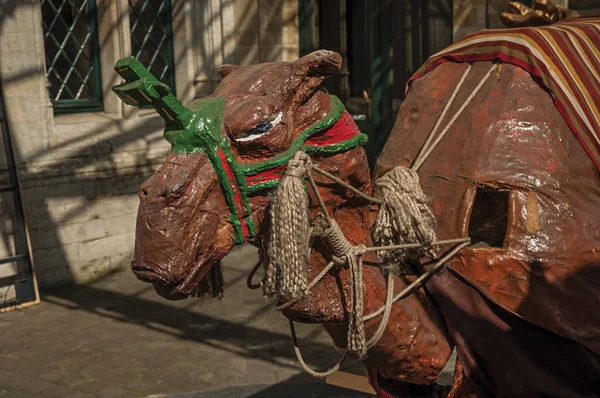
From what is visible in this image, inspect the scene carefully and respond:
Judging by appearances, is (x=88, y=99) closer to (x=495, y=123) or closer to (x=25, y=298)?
(x=25, y=298)

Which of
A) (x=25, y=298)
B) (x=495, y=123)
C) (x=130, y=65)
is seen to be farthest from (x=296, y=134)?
(x=25, y=298)

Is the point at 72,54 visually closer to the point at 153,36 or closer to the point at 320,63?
the point at 153,36

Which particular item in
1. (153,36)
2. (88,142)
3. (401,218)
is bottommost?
(88,142)

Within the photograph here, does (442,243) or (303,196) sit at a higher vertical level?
(303,196)

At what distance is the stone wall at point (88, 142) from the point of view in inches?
341

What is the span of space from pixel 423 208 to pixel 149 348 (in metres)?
4.72

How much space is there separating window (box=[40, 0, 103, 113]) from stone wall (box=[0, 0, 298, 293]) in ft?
0.38

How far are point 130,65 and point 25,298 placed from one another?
6.70 metres

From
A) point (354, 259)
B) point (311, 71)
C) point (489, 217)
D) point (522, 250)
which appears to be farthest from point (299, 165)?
point (489, 217)

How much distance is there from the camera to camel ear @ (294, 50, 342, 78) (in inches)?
103

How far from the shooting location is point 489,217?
12.4 ft

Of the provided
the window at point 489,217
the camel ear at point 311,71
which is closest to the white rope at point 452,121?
the window at point 489,217

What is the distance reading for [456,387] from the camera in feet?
10.2

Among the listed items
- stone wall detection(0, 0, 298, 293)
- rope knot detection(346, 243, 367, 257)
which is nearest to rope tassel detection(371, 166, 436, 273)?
rope knot detection(346, 243, 367, 257)
